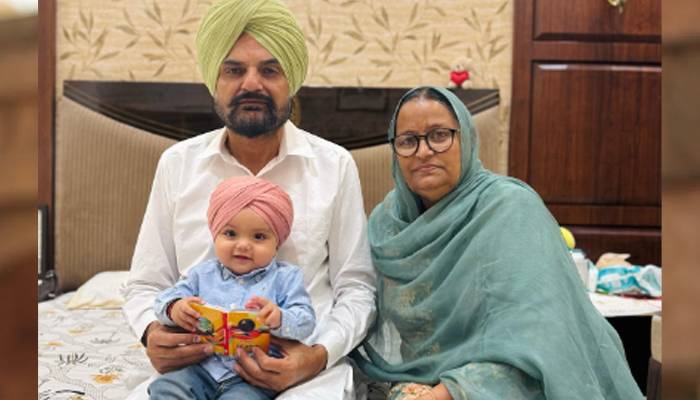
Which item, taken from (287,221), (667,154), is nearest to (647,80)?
Answer: (287,221)

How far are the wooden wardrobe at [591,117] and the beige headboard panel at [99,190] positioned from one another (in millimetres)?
1722

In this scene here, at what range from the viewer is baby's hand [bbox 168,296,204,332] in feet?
4.44

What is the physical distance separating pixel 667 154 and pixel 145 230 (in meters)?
1.58

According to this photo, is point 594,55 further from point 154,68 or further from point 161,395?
point 161,395

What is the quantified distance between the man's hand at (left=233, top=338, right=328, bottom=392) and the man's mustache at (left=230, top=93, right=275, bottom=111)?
523mm

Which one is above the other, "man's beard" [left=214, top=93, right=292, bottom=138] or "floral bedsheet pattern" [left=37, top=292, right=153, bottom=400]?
"man's beard" [left=214, top=93, right=292, bottom=138]

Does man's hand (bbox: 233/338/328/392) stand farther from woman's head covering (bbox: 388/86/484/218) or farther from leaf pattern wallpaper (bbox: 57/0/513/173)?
leaf pattern wallpaper (bbox: 57/0/513/173)

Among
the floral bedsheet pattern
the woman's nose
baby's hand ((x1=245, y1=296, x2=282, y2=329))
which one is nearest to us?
baby's hand ((x1=245, y1=296, x2=282, y2=329))

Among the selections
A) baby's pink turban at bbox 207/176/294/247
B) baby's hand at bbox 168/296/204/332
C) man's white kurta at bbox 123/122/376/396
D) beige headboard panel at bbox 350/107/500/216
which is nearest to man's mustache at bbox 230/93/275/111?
man's white kurta at bbox 123/122/376/396

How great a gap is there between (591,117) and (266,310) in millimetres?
2511

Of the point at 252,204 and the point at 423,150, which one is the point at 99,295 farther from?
the point at 423,150

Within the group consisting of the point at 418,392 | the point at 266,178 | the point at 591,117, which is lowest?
the point at 418,392

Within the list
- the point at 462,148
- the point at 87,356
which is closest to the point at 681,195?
the point at 462,148

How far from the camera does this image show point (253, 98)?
1607mm
